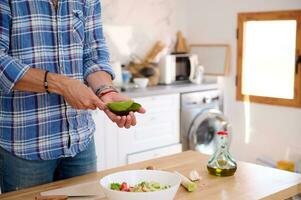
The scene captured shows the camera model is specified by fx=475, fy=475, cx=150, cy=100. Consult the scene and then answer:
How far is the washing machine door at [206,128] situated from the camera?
3.89 metres

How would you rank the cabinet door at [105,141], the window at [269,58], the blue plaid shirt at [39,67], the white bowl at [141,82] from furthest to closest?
the white bowl at [141,82] → the window at [269,58] → the cabinet door at [105,141] → the blue plaid shirt at [39,67]

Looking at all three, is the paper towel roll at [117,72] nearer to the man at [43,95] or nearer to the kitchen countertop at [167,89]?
the kitchen countertop at [167,89]

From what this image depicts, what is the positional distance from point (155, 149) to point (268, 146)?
0.95 m

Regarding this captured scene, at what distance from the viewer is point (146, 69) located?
3.96 m

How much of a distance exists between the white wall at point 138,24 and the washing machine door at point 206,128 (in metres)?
0.78

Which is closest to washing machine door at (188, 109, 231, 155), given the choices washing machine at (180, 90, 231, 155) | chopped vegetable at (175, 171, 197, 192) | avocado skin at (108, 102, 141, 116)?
washing machine at (180, 90, 231, 155)

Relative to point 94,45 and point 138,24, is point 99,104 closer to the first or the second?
point 94,45

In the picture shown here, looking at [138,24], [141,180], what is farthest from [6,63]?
[138,24]

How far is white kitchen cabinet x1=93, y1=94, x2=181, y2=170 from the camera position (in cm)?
331

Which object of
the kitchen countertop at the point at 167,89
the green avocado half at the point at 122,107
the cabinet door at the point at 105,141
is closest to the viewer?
the green avocado half at the point at 122,107

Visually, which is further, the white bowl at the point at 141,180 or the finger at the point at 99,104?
the finger at the point at 99,104

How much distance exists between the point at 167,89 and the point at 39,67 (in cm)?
222

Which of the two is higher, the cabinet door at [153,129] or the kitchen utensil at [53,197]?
the kitchen utensil at [53,197]

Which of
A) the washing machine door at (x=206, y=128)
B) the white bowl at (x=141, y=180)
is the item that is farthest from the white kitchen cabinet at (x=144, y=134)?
the white bowl at (x=141, y=180)
